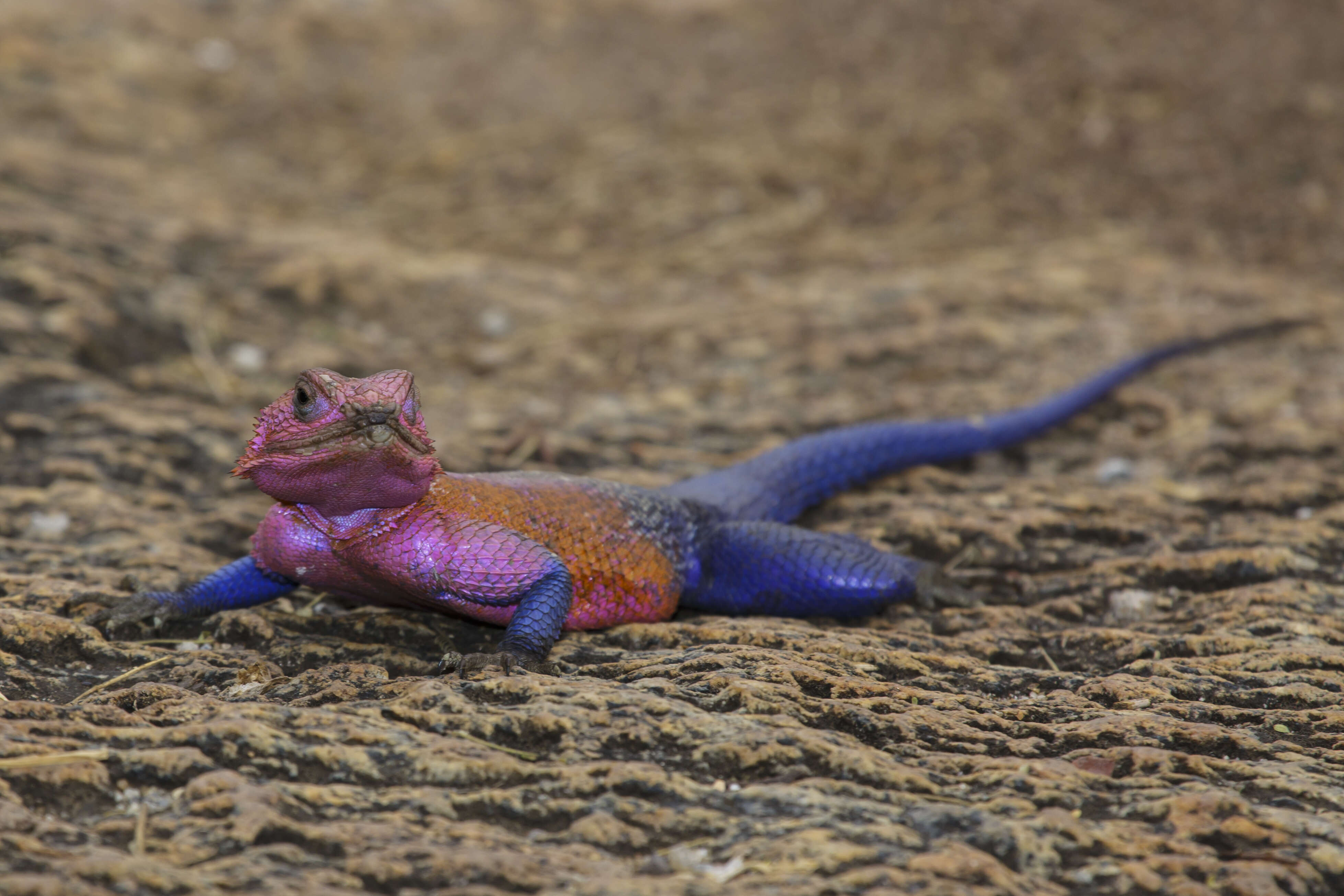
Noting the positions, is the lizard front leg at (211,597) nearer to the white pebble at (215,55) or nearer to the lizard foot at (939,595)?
the lizard foot at (939,595)

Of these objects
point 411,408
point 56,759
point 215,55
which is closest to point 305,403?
point 411,408

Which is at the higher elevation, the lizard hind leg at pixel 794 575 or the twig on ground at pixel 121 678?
the lizard hind leg at pixel 794 575

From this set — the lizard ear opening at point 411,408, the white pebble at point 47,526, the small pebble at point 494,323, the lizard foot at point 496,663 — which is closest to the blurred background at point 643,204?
the small pebble at point 494,323

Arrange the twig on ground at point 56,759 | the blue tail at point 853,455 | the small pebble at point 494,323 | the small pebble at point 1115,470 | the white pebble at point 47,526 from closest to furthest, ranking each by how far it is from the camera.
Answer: the twig on ground at point 56,759, the white pebble at point 47,526, the blue tail at point 853,455, the small pebble at point 1115,470, the small pebble at point 494,323

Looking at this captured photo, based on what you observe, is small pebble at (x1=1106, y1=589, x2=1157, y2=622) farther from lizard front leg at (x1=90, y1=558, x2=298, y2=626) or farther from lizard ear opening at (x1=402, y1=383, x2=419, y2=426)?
lizard front leg at (x1=90, y1=558, x2=298, y2=626)

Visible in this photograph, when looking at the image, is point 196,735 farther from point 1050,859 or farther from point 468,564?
point 1050,859

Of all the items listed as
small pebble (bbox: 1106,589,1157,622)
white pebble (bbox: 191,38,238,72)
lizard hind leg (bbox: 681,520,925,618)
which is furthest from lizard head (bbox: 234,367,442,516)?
white pebble (bbox: 191,38,238,72)
